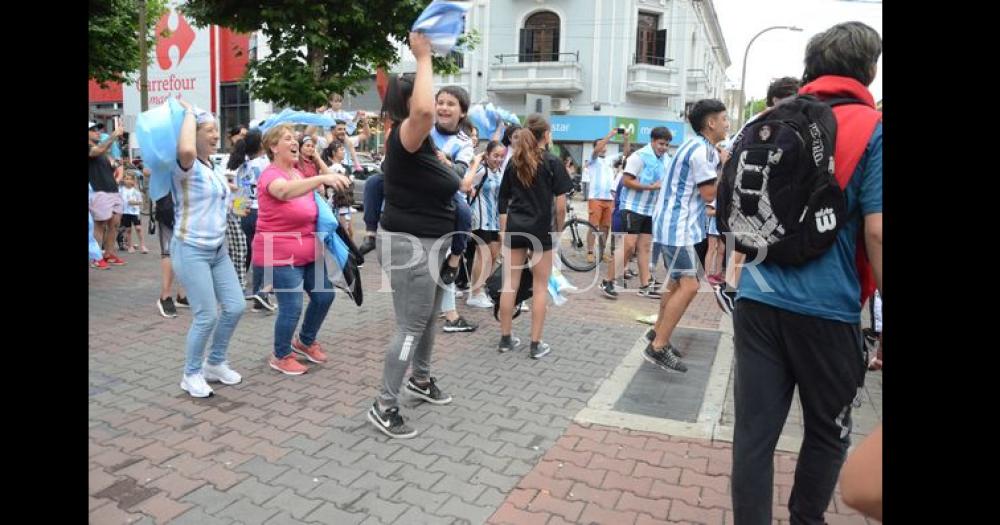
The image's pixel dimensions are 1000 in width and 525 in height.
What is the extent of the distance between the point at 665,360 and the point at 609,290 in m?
3.15

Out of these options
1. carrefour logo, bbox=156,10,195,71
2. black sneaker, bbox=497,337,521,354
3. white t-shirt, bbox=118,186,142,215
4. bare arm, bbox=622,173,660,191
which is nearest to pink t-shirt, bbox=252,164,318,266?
black sneaker, bbox=497,337,521,354

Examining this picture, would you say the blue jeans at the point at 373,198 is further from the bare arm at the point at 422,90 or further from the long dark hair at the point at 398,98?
the bare arm at the point at 422,90

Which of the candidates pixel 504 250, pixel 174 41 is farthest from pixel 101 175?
pixel 174 41

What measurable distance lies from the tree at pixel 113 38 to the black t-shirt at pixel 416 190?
918 cm

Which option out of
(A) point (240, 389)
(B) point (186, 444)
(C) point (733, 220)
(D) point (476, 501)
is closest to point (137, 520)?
(B) point (186, 444)

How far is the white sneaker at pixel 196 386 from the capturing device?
4.41 meters

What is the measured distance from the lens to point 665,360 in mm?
5230

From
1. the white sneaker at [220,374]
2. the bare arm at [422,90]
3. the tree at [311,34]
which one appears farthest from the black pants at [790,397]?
the tree at [311,34]

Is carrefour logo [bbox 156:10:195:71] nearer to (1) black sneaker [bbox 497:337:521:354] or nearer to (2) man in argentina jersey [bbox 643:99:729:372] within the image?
(1) black sneaker [bbox 497:337:521:354]

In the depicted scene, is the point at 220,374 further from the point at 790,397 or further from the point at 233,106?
the point at 233,106
